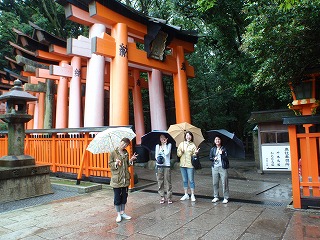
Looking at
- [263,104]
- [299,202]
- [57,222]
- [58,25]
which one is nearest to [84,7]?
[57,222]

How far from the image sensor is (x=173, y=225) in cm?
447

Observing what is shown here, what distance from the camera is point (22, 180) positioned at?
6926 mm

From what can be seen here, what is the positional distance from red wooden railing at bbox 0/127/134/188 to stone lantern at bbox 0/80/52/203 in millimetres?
1208

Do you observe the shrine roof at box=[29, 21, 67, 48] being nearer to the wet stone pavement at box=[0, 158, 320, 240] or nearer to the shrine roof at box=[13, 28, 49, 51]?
the shrine roof at box=[13, 28, 49, 51]

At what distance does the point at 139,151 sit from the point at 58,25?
15.6 m

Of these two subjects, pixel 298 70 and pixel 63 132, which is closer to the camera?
pixel 298 70

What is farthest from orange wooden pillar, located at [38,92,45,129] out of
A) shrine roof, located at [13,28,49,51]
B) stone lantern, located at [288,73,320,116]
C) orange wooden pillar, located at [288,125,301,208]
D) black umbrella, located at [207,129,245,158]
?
orange wooden pillar, located at [288,125,301,208]

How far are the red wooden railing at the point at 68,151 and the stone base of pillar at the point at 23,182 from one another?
43.1 inches

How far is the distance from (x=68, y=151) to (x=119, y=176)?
487 cm

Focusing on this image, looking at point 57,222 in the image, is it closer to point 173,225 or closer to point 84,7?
point 173,225

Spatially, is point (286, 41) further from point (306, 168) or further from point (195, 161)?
point (195, 161)

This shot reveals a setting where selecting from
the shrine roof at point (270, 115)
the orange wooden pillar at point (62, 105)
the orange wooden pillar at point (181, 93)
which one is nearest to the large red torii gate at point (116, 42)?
the orange wooden pillar at point (181, 93)

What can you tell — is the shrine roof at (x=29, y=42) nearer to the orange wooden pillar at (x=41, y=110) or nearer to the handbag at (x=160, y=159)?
the orange wooden pillar at (x=41, y=110)

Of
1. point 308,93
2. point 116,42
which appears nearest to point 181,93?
point 116,42
